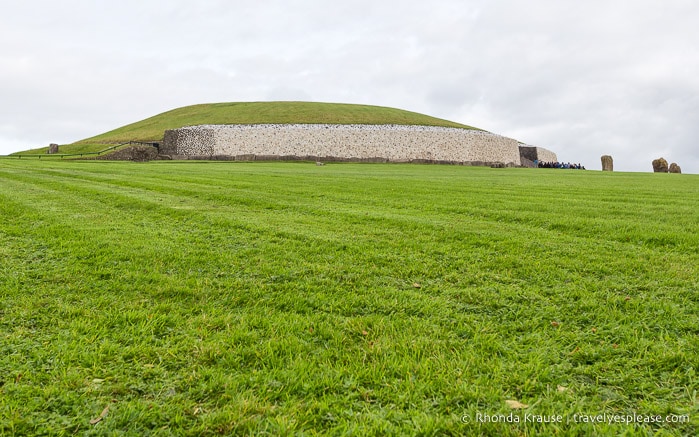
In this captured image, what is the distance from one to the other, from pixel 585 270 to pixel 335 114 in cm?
6835

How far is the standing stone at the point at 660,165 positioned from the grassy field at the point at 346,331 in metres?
51.9

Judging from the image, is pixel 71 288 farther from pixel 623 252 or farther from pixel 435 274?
pixel 623 252

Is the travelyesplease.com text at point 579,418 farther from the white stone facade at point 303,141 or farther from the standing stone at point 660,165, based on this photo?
the standing stone at point 660,165

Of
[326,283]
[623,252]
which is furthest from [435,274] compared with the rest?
[623,252]

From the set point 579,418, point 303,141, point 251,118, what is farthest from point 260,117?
point 579,418

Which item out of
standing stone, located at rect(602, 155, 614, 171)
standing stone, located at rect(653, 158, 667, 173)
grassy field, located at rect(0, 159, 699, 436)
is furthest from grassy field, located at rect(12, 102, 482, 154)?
grassy field, located at rect(0, 159, 699, 436)

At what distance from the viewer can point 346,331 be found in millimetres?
3447

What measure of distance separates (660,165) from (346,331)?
58.5 m

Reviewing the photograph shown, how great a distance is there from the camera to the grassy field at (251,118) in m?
64.6

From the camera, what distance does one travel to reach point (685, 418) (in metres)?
2.37

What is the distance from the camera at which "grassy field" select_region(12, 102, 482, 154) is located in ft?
212

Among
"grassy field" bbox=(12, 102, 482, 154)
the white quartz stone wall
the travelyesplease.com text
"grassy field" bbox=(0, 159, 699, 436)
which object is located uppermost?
"grassy field" bbox=(12, 102, 482, 154)

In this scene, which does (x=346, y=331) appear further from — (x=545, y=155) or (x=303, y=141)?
(x=545, y=155)

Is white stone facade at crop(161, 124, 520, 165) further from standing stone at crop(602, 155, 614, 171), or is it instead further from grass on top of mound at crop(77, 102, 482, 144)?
standing stone at crop(602, 155, 614, 171)
